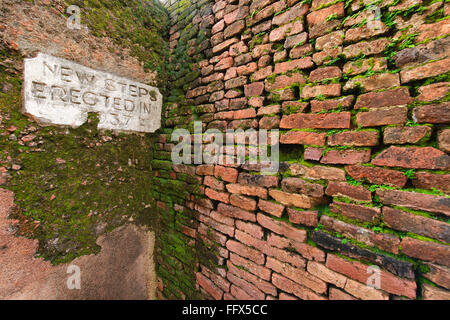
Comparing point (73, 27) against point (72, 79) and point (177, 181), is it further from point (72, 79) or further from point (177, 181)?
point (177, 181)

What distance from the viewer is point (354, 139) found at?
3.00ft

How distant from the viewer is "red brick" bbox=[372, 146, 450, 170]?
73 cm

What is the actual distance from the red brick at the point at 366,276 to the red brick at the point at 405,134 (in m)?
0.64

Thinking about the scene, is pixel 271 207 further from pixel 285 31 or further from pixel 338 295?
pixel 285 31

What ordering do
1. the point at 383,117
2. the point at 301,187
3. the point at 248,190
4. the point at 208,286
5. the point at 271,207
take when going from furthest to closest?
the point at 208,286 → the point at 248,190 → the point at 271,207 → the point at 301,187 → the point at 383,117

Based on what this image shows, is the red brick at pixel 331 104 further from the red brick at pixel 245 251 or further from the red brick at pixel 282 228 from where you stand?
the red brick at pixel 245 251

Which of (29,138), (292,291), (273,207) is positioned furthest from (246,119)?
(29,138)

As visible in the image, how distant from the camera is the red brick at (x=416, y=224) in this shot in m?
0.73

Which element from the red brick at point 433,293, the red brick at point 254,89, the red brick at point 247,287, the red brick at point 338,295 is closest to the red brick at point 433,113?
the red brick at point 433,293

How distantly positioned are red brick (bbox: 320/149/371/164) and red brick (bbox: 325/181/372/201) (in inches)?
4.8

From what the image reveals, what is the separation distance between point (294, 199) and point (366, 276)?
500 millimetres

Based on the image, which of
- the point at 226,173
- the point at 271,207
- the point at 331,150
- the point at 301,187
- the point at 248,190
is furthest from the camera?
the point at 226,173

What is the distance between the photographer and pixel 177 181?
1884mm

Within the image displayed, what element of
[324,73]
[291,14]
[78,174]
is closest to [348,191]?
[324,73]
